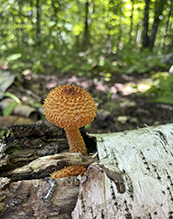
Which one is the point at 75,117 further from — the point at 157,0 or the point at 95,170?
the point at 157,0

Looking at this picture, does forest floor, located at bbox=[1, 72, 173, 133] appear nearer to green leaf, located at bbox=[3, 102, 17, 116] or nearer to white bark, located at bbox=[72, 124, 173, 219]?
green leaf, located at bbox=[3, 102, 17, 116]

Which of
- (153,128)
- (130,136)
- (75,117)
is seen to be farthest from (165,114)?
(75,117)

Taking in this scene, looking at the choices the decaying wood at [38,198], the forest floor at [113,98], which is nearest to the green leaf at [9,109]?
the forest floor at [113,98]

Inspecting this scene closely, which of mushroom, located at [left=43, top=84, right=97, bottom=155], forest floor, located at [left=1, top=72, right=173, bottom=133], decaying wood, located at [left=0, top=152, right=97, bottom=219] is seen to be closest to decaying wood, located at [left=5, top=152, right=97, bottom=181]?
decaying wood, located at [left=0, top=152, right=97, bottom=219]

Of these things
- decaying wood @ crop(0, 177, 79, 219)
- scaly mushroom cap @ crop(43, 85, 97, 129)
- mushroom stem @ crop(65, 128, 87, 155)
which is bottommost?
decaying wood @ crop(0, 177, 79, 219)

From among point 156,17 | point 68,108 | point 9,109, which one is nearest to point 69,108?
point 68,108

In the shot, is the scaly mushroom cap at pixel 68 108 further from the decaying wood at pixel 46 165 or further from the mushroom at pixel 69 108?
the decaying wood at pixel 46 165

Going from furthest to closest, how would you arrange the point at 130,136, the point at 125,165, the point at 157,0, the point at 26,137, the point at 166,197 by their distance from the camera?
the point at 157,0
the point at 26,137
the point at 130,136
the point at 125,165
the point at 166,197
